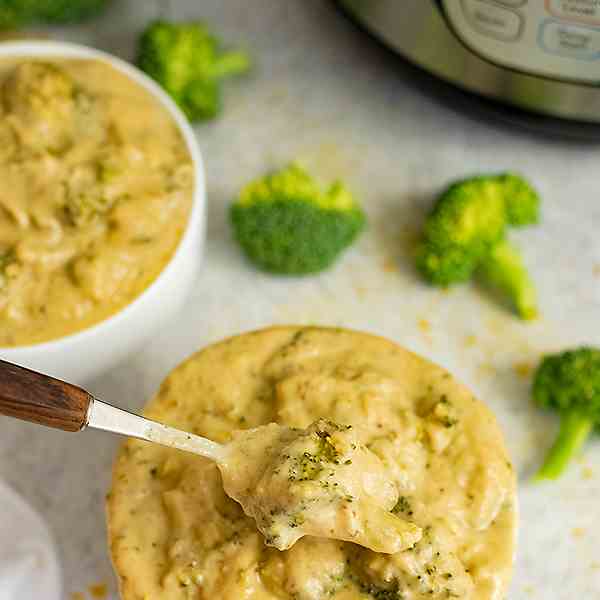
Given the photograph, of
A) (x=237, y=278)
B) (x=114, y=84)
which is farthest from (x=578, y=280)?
(x=114, y=84)

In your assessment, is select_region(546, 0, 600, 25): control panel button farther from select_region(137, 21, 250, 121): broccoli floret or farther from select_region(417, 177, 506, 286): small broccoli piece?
select_region(137, 21, 250, 121): broccoli floret

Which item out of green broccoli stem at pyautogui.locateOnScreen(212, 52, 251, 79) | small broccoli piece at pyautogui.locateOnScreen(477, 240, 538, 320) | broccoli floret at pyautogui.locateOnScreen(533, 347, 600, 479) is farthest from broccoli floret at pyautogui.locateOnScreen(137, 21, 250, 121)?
broccoli floret at pyautogui.locateOnScreen(533, 347, 600, 479)

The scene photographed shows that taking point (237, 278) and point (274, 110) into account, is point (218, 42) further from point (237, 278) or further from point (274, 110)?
point (237, 278)

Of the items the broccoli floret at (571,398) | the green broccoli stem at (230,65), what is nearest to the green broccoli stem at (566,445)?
the broccoli floret at (571,398)

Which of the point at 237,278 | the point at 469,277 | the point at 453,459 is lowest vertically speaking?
the point at 237,278

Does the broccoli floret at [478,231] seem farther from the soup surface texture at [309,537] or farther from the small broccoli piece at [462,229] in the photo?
the soup surface texture at [309,537]

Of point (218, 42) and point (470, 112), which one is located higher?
point (470, 112)
